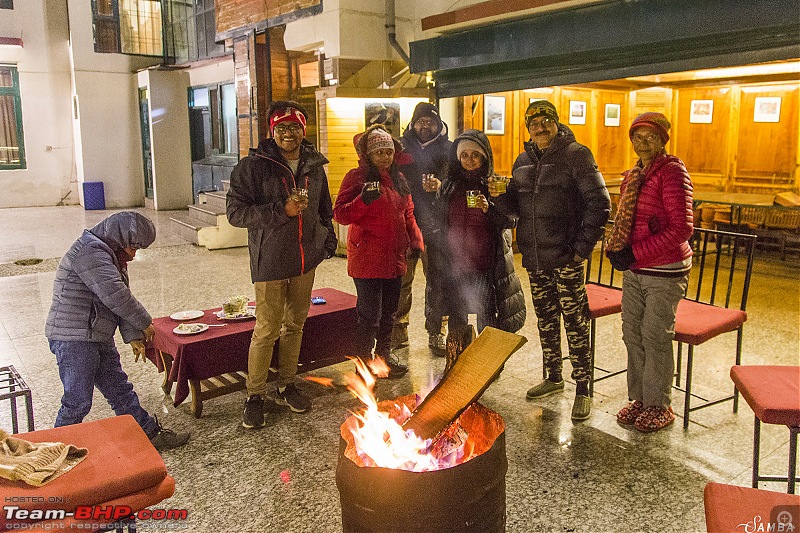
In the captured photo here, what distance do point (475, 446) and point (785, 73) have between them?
388 inches

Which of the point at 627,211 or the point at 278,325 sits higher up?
the point at 627,211

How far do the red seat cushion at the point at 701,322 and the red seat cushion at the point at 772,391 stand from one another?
733 mm

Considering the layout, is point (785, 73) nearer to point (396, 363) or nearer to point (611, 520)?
point (396, 363)

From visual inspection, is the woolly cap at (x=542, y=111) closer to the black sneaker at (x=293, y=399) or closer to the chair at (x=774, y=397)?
the chair at (x=774, y=397)

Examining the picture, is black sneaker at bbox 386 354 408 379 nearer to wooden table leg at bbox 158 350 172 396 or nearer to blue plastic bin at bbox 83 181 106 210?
wooden table leg at bbox 158 350 172 396

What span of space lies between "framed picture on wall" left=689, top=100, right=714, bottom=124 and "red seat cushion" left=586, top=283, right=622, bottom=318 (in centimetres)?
749

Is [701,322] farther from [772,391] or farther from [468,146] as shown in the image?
[468,146]

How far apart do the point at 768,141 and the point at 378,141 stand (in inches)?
333

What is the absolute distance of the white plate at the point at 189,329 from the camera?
4.42 m

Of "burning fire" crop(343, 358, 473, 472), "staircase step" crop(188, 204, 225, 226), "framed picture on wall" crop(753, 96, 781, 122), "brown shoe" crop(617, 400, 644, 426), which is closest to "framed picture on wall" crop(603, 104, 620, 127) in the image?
"framed picture on wall" crop(753, 96, 781, 122)

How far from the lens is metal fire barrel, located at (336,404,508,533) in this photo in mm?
2178

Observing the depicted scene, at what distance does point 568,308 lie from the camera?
424 centimetres

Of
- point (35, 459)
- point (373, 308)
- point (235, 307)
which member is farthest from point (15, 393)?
point (373, 308)

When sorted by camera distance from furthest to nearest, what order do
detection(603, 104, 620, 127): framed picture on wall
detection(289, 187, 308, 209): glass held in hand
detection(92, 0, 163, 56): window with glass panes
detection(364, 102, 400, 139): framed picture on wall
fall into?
detection(92, 0, 163, 56): window with glass panes, detection(603, 104, 620, 127): framed picture on wall, detection(364, 102, 400, 139): framed picture on wall, detection(289, 187, 308, 209): glass held in hand
